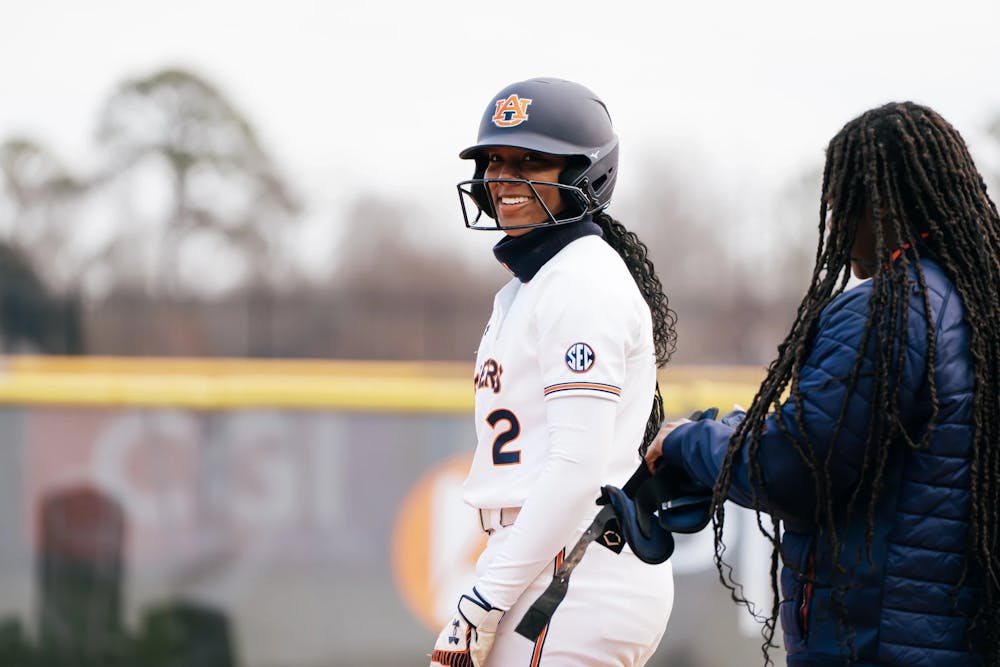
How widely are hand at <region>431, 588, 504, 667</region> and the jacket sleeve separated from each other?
1.94 ft

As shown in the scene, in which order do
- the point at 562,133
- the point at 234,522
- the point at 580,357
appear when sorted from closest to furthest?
the point at 580,357 → the point at 562,133 → the point at 234,522

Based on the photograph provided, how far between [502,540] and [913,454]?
904 mm

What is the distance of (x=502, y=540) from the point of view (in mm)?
2543

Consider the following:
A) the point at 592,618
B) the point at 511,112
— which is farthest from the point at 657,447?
the point at 511,112

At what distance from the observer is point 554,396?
246cm

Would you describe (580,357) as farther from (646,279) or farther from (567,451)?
(646,279)

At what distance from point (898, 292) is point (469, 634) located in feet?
3.73

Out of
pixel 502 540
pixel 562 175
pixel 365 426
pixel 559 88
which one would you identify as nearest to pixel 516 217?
pixel 562 175

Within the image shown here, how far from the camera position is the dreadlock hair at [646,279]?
3051 millimetres

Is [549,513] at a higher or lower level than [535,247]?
lower

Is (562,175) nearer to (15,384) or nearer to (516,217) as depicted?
(516,217)

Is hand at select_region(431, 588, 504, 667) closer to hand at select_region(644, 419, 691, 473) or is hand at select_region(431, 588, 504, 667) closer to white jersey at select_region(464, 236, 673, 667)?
white jersey at select_region(464, 236, 673, 667)

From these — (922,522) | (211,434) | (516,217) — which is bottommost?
(211,434)

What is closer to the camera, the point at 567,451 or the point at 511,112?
the point at 567,451
